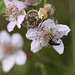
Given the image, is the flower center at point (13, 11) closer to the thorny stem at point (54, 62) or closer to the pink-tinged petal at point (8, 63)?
the pink-tinged petal at point (8, 63)

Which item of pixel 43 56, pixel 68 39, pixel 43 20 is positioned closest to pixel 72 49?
pixel 68 39

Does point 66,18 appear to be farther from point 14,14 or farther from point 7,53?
point 14,14

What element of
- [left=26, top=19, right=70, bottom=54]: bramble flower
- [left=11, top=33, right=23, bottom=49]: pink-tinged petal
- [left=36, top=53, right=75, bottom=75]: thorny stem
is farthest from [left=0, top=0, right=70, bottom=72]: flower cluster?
[left=36, top=53, right=75, bottom=75]: thorny stem

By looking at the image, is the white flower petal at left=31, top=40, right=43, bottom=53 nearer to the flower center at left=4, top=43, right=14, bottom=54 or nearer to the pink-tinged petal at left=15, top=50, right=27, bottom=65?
the pink-tinged petal at left=15, top=50, right=27, bottom=65

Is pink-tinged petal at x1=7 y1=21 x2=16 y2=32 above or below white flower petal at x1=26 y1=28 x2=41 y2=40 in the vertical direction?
above

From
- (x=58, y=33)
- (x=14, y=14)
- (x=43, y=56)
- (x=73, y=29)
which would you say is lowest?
(x=43, y=56)

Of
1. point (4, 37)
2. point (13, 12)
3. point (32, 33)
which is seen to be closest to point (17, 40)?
point (4, 37)

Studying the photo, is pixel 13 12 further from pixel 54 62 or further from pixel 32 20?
pixel 54 62
